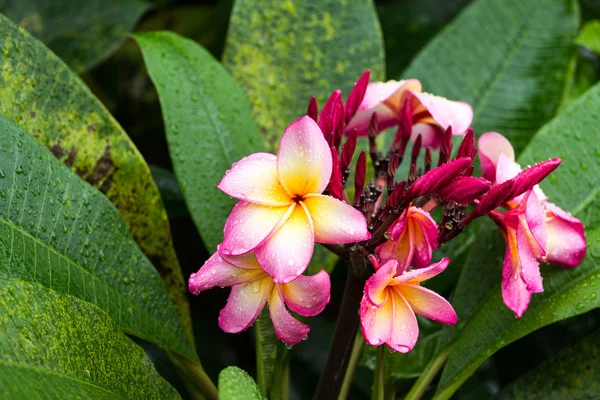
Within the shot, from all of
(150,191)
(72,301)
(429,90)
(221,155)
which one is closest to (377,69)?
(429,90)

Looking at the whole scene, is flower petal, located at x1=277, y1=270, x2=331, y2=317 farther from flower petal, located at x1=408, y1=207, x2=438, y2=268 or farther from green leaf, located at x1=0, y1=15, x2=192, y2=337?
green leaf, located at x1=0, y1=15, x2=192, y2=337

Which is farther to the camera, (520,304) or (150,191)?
(150,191)

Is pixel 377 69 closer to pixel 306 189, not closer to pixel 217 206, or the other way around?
pixel 217 206

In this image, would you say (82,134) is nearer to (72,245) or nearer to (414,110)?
(72,245)

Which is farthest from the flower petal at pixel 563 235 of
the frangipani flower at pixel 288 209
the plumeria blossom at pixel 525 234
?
the frangipani flower at pixel 288 209

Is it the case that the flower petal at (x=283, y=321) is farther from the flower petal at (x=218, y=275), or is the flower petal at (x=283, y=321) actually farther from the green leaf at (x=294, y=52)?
the green leaf at (x=294, y=52)

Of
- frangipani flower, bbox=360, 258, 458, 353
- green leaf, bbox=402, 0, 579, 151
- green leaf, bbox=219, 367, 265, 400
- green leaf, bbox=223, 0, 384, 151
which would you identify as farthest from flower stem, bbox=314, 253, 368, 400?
green leaf, bbox=402, 0, 579, 151

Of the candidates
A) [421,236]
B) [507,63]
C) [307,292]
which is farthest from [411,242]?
[507,63]
